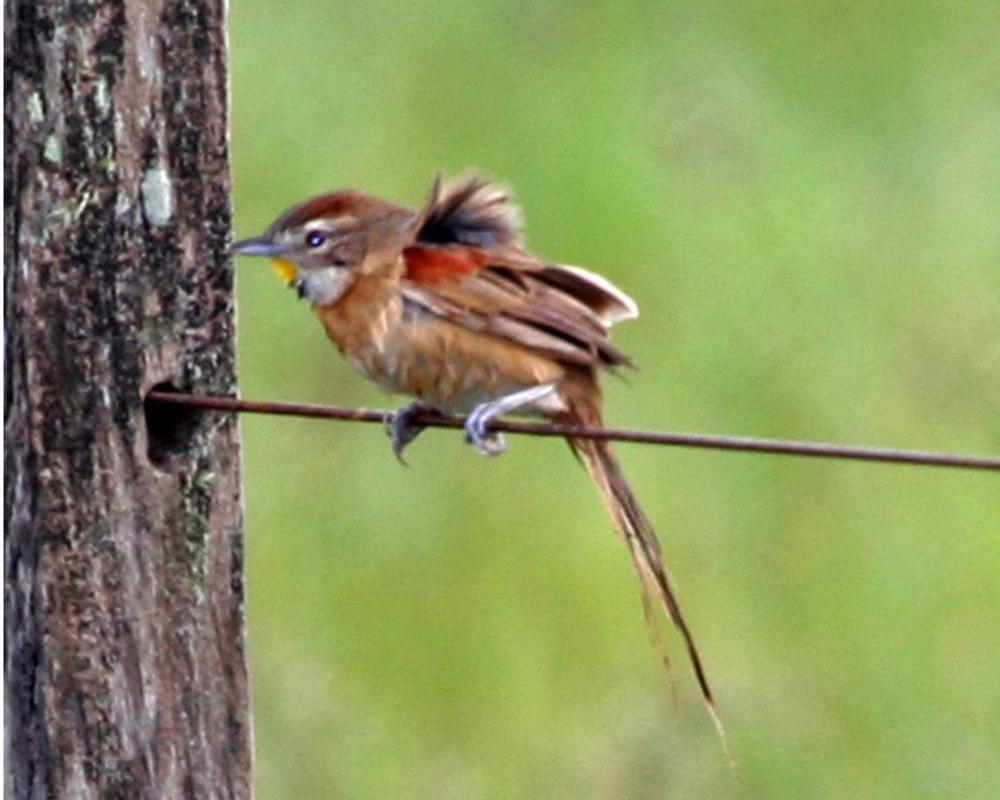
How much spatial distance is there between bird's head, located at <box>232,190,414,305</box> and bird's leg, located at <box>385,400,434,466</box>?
29 cm

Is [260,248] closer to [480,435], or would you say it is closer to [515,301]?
[515,301]

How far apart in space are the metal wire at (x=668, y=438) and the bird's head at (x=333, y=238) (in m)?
0.83

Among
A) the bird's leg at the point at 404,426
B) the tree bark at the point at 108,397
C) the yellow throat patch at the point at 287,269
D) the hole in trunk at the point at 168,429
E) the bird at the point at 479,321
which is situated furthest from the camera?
the yellow throat patch at the point at 287,269

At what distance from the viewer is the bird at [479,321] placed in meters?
6.59

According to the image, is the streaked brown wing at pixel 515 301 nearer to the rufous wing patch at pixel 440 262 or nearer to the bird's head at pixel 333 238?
the rufous wing patch at pixel 440 262

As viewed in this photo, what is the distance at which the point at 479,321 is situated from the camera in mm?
6621

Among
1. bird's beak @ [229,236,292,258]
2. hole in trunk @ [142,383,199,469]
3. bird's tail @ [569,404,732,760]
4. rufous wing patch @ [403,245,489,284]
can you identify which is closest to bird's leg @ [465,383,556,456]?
bird's tail @ [569,404,732,760]

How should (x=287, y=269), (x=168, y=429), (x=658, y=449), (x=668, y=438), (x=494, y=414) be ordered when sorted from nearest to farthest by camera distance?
(x=668, y=438) → (x=168, y=429) → (x=494, y=414) → (x=287, y=269) → (x=658, y=449)

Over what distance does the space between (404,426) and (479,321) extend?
0.31 meters

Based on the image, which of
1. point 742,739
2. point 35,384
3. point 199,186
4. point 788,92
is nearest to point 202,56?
point 199,186

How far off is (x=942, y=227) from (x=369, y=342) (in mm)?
3888

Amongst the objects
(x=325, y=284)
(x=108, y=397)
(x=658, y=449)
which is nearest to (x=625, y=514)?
(x=325, y=284)

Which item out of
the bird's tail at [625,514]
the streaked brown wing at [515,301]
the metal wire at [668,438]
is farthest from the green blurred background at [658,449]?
the metal wire at [668,438]

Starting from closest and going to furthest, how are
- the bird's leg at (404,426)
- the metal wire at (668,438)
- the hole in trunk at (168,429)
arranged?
the metal wire at (668,438), the hole in trunk at (168,429), the bird's leg at (404,426)
